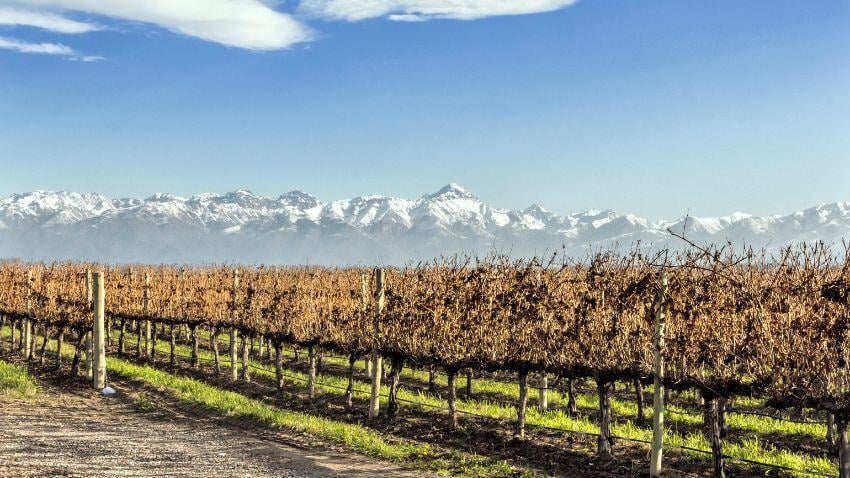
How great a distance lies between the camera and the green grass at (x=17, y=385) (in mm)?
22031

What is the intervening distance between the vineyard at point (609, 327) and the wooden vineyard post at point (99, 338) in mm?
113

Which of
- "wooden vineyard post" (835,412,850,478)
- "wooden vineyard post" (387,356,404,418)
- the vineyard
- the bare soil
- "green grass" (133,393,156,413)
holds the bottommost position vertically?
"green grass" (133,393,156,413)

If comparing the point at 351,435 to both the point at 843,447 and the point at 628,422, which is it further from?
the point at 843,447

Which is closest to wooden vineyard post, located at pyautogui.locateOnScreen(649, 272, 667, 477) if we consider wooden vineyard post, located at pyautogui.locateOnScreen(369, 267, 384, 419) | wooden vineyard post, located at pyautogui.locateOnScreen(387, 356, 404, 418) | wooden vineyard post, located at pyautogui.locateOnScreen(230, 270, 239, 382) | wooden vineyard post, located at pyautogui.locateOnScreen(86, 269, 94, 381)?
wooden vineyard post, located at pyautogui.locateOnScreen(387, 356, 404, 418)

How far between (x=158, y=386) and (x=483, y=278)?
11241 mm

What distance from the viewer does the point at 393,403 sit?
1909 centimetres

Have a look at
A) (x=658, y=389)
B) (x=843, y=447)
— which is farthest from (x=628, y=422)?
(x=843, y=447)

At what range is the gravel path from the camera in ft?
43.7

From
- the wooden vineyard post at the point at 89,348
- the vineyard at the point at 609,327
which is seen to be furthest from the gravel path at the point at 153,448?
the wooden vineyard post at the point at 89,348

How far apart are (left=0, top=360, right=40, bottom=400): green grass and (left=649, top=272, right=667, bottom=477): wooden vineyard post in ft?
57.8

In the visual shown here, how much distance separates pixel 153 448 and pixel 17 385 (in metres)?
10.4

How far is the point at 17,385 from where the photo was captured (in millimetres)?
23016

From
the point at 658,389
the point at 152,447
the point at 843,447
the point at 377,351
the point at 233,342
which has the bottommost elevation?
the point at 152,447

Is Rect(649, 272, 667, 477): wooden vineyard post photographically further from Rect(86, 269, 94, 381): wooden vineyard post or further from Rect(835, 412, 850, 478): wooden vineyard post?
Rect(86, 269, 94, 381): wooden vineyard post
